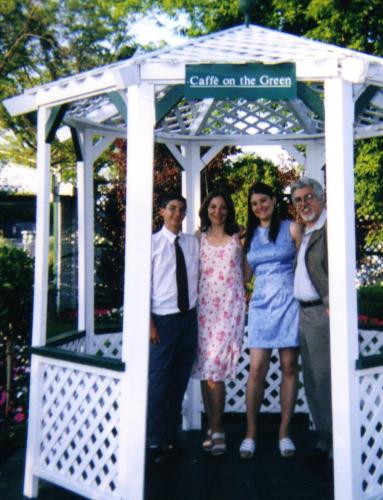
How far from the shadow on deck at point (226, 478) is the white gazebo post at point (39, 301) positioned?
0.27 metres

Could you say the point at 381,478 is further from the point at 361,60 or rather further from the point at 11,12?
the point at 11,12

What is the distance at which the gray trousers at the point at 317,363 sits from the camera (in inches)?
179

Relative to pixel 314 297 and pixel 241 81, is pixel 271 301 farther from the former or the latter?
pixel 241 81

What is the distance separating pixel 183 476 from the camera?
464cm

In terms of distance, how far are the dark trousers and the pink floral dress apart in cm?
12

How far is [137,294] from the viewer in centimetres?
400

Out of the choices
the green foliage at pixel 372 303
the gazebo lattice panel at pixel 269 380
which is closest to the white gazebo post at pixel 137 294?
the gazebo lattice panel at pixel 269 380

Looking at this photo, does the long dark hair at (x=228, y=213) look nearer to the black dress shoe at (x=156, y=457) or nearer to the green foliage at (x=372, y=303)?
the black dress shoe at (x=156, y=457)

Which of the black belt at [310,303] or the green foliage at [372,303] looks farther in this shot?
the green foliage at [372,303]

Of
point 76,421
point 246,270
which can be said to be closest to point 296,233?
point 246,270

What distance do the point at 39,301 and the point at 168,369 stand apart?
110 cm

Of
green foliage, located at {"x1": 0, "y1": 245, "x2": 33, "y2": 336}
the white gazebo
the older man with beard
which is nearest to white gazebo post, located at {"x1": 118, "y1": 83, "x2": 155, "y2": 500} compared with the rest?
the white gazebo

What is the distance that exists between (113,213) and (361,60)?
9.75 meters

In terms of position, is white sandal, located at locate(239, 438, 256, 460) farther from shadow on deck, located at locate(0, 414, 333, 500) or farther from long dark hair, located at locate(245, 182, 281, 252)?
long dark hair, located at locate(245, 182, 281, 252)
